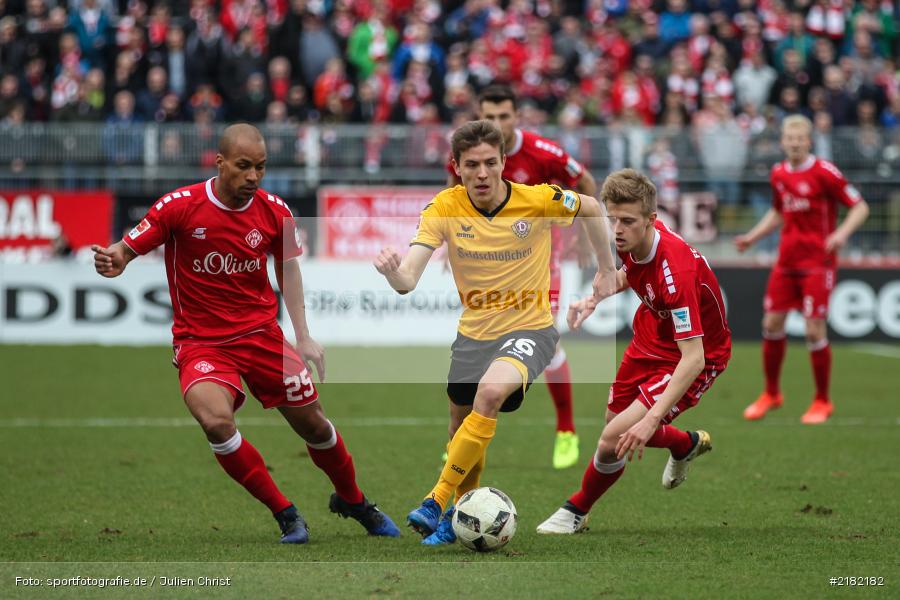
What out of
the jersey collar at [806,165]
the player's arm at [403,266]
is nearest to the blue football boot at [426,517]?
the player's arm at [403,266]

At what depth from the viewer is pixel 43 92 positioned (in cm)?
1844

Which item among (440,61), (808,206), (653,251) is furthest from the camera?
(440,61)

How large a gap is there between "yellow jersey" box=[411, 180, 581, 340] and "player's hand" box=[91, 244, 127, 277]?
1.46 m

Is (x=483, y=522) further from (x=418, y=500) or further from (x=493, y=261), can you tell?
(x=418, y=500)

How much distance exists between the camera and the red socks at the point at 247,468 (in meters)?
5.89

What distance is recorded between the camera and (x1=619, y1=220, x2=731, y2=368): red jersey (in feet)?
19.2

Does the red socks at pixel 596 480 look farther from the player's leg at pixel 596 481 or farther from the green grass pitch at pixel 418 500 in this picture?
the green grass pitch at pixel 418 500

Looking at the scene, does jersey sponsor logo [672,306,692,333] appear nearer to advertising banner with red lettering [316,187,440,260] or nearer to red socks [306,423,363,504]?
red socks [306,423,363,504]

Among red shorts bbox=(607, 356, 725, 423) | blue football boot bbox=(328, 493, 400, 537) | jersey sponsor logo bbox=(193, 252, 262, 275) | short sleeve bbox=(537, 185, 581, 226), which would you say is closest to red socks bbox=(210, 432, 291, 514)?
blue football boot bbox=(328, 493, 400, 537)

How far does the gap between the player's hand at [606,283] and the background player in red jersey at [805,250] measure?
14.1 ft

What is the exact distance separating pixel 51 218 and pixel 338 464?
11.3 m

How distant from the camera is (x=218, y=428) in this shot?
227 inches

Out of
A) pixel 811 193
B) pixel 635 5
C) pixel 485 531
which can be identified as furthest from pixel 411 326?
pixel 485 531

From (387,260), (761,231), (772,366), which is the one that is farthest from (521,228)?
(772,366)
